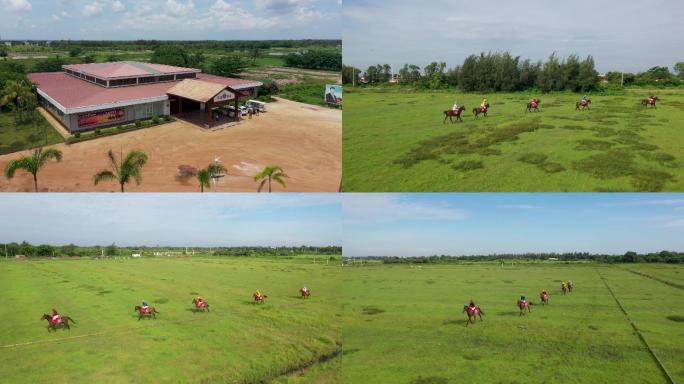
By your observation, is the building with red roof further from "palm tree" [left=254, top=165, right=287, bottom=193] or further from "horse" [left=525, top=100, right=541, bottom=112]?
"horse" [left=525, top=100, right=541, bottom=112]

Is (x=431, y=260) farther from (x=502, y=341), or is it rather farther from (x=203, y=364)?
(x=203, y=364)

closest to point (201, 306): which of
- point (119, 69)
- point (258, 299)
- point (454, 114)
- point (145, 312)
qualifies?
point (145, 312)

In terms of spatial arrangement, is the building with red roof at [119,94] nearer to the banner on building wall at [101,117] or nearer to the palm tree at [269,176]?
the banner on building wall at [101,117]

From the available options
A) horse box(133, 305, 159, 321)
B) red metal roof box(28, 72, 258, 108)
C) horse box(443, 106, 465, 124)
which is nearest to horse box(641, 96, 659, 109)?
horse box(443, 106, 465, 124)

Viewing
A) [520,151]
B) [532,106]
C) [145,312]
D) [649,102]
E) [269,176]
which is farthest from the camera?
→ [649,102]

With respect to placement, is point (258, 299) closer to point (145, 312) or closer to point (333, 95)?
point (145, 312)
